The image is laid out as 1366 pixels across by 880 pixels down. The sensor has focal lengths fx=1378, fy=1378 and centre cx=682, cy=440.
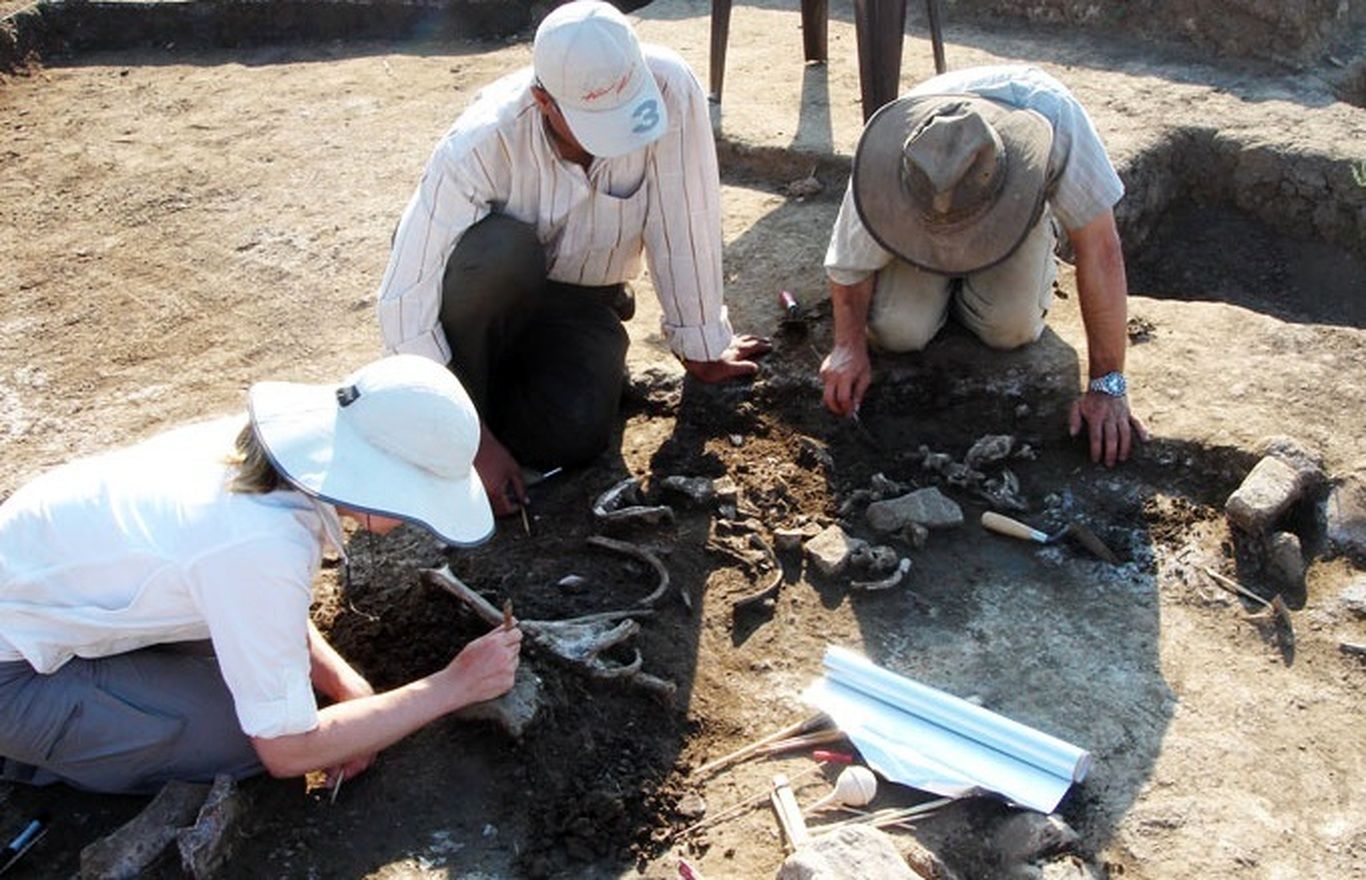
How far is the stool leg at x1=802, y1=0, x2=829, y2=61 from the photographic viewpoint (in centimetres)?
682

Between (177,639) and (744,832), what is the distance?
1.33 meters

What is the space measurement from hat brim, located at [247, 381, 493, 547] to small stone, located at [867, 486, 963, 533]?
1601 mm

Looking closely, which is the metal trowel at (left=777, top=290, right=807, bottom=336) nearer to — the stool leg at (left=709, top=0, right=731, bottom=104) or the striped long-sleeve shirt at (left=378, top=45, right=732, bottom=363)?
the striped long-sleeve shirt at (left=378, top=45, right=732, bottom=363)

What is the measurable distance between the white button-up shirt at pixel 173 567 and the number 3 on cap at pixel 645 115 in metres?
1.31

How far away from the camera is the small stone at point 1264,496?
3730 millimetres

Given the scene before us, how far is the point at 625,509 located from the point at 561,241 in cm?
84

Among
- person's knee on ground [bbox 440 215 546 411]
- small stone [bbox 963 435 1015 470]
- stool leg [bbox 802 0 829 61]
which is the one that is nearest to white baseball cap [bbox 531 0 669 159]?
person's knee on ground [bbox 440 215 546 411]

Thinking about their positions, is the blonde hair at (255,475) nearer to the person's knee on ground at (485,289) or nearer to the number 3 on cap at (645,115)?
the person's knee on ground at (485,289)

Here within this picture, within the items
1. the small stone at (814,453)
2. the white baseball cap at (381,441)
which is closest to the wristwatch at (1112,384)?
the small stone at (814,453)

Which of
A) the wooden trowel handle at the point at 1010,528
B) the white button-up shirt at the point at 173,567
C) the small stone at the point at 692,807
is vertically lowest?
the small stone at the point at 692,807

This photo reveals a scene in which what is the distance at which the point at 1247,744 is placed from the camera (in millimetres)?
3236

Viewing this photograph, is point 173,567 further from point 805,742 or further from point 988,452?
point 988,452

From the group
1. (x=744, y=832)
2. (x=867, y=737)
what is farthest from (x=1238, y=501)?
(x=744, y=832)

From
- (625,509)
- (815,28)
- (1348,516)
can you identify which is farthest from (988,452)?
(815,28)
